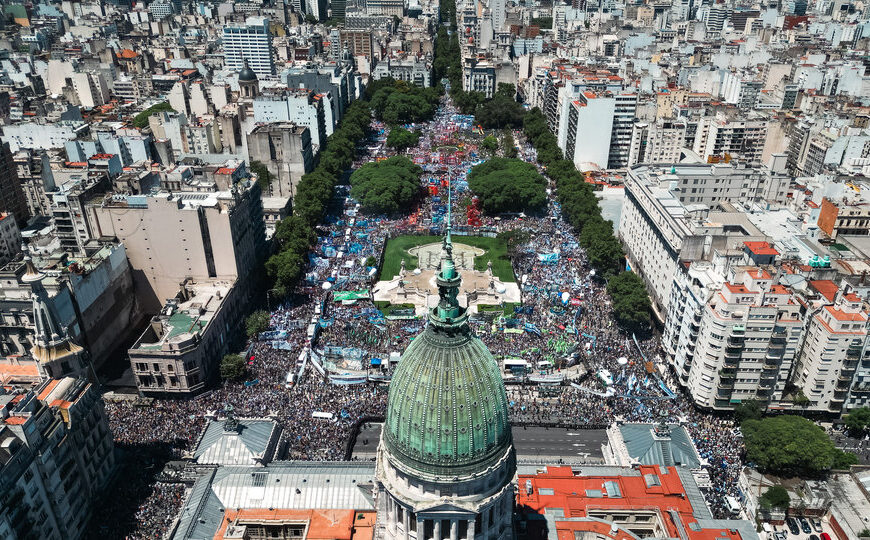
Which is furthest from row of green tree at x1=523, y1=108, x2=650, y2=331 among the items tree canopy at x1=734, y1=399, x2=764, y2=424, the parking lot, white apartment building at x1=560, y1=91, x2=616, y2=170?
the parking lot

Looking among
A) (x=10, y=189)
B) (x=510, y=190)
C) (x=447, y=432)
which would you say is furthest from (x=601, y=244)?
(x=10, y=189)

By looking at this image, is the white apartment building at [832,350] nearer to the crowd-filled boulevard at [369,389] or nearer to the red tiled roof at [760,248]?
the red tiled roof at [760,248]

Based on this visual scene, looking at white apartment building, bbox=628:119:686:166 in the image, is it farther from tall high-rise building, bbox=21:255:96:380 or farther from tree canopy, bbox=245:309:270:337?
tall high-rise building, bbox=21:255:96:380

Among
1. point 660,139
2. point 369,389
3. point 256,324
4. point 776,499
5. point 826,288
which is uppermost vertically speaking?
point 660,139

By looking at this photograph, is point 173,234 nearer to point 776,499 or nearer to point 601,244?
point 601,244

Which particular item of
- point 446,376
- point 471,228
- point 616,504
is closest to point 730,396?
point 616,504

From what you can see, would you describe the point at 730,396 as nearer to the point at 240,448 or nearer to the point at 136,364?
the point at 240,448

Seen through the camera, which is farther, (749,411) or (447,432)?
(749,411)
